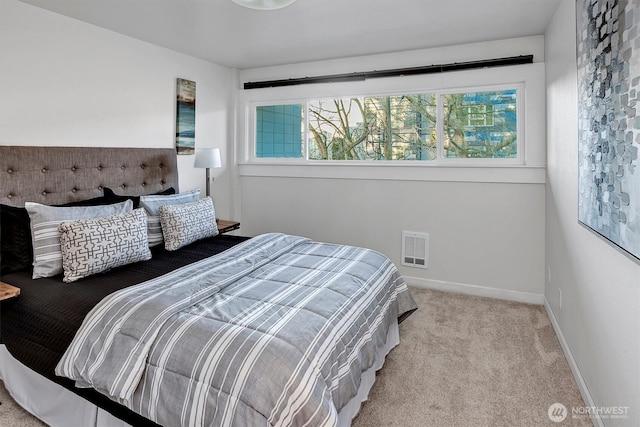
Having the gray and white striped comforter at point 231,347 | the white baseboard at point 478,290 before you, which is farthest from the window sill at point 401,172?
the gray and white striped comforter at point 231,347

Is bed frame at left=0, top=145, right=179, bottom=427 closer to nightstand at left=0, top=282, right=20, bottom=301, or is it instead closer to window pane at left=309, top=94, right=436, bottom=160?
nightstand at left=0, top=282, right=20, bottom=301

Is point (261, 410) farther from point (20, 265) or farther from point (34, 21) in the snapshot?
point (34, 21)

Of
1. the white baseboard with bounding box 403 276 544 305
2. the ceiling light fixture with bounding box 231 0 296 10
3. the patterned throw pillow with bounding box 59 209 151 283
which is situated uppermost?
the ceiling light fixture with bounding box 231 0 296 10

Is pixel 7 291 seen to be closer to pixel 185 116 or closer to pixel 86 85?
pixel 86 85

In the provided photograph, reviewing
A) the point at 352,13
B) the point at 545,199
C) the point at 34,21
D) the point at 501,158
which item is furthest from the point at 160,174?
the point at 545,199

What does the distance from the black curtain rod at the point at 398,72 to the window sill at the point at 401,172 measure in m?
0.88

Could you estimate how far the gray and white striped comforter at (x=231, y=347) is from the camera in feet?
4.15

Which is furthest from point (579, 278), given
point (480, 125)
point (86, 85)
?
point (86, 85)

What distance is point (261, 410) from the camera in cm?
121

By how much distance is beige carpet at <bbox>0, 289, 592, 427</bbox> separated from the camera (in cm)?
180

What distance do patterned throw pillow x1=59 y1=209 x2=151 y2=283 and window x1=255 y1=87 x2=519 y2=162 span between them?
2.24m

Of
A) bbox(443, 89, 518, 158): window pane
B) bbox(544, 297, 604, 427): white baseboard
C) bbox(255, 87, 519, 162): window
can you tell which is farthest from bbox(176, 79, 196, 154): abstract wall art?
bbox(544, 297, 604, 427): white baseboard

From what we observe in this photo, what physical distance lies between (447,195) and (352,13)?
182 centimetres

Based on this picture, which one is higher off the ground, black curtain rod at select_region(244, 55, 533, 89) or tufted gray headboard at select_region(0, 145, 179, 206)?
black curtain rod at select_region(244, 55, 533, 89)
